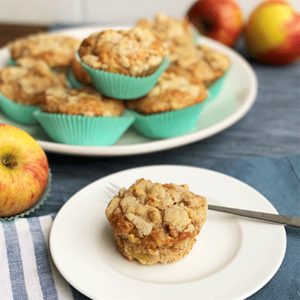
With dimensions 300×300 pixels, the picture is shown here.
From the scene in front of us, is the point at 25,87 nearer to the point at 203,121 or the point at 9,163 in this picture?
the point at 9,163

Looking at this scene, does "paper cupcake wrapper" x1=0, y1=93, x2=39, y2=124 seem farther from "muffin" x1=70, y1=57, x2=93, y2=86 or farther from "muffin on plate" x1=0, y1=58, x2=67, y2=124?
"muffin" x1=70, y1=57, x2=93, y2=86

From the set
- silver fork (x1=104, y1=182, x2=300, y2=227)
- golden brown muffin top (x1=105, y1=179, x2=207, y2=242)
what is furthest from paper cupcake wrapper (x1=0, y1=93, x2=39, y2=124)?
silver fork (x1=104, y1=182, x2=300, y2=227)

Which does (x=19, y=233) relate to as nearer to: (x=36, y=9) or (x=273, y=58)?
(x=273, y=58)

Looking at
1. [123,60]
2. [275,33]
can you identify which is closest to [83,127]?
[123,60]

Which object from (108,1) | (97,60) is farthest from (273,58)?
(108,1)

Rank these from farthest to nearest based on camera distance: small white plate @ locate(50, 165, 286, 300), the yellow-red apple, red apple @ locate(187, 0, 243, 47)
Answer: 1. red apple @ locate(187, 0, 243, 47)
2. the yellow-red apple
3. small white plate @ locate(50, 165, 286, 300)

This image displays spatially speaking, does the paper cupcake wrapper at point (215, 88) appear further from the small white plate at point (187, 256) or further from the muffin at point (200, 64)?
the small white plate at point (187, 256)

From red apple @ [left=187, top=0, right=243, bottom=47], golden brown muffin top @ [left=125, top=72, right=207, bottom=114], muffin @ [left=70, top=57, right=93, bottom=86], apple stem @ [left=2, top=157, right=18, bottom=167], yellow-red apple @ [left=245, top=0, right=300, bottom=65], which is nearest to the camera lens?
apple stem @ [left=2, top=157, right=18, bottom=167]
